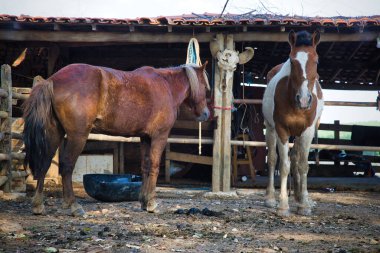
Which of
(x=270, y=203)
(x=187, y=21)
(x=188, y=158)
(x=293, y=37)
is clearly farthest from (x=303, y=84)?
(x=188, y=158)

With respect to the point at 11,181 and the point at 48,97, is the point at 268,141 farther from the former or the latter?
the point at 11,181

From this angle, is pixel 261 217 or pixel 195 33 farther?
pixel 195 33

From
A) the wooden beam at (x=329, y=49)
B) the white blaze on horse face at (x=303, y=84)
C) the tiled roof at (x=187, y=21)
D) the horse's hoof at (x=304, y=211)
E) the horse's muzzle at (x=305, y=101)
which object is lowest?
the horse's hoof at (x=304, y=211)

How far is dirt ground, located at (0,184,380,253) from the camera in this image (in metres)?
4.73

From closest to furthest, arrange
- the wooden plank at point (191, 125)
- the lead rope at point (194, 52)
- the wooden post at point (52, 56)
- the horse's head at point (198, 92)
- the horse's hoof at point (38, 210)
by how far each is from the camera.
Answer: the horse's hoof at point (38, 210), the horse's head at point (198, 92), the lead rope at point (194, 52), the wooden post at point (52, 56), the wooden plank at point (191, 125)

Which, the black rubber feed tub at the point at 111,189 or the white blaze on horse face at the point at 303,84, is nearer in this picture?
the white blaze on horse face at the point at 303,84

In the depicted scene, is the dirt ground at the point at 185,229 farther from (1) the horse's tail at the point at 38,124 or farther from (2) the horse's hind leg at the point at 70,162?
(1) the horse's tail at the point at 38,124

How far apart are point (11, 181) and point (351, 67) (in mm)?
8687

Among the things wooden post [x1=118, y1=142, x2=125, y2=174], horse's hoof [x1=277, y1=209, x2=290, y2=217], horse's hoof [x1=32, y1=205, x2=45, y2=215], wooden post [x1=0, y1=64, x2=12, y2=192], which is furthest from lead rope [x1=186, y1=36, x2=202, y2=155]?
horse's hoof [x1=32, y1=205, x2=45, y2=215]

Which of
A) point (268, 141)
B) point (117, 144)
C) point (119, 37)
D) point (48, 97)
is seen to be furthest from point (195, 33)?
point (48, 97)

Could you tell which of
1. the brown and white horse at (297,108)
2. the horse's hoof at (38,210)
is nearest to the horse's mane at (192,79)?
the brown and white horse at (297,108)

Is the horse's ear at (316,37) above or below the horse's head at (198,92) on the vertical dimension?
above

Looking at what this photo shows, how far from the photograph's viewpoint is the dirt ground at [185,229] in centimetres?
473

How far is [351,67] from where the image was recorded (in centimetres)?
1289
